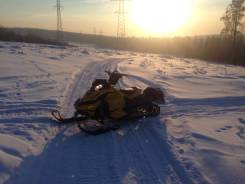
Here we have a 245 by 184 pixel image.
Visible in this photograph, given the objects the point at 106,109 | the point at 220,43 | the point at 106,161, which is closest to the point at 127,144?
the point at 106,161

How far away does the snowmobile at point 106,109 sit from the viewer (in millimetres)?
7102

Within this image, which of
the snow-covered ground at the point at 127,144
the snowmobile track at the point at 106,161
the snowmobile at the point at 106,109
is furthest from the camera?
the snowmobile at the point at 106,109

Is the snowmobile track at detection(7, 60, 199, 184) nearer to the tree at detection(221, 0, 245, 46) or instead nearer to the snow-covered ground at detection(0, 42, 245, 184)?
the snow-covered ground at detection(0, 42, 245, 184)

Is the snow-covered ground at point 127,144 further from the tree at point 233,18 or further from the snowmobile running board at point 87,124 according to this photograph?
the tree at point 233,18

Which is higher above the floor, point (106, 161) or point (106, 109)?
point (106, 109)

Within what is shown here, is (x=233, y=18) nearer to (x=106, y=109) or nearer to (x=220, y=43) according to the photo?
(x=220, y=43)

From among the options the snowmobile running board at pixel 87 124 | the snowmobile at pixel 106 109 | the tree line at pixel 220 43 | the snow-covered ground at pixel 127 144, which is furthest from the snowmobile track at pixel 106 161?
the tree line at pixel 220 43

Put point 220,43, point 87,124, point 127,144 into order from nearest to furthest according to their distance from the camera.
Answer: point 127,144
point 87,124
point 220,43

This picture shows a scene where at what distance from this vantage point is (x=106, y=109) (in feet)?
23.7

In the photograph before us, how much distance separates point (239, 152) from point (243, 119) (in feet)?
7.68

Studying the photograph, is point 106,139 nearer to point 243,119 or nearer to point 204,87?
point 243,119

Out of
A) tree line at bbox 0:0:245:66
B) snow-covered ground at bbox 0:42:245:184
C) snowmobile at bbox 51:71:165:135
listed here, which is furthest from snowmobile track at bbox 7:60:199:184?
tree line at bbox 0:0:245:66

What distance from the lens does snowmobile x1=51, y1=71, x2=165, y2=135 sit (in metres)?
7.10

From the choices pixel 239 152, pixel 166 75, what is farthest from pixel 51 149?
pixel 166 75
